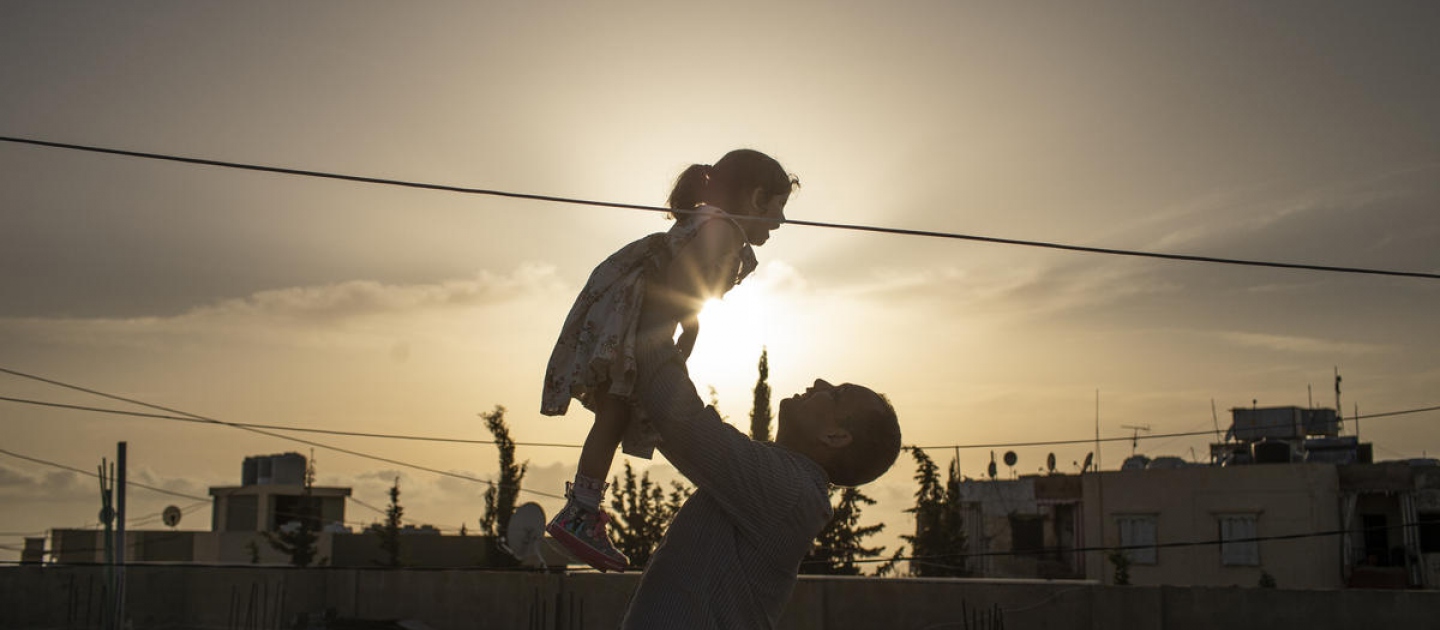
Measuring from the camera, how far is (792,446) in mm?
2918

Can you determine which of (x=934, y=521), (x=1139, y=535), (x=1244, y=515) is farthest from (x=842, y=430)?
(x=1139, y=535)

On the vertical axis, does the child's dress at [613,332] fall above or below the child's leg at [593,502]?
above

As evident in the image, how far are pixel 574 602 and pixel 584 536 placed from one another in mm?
12652

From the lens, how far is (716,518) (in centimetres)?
273

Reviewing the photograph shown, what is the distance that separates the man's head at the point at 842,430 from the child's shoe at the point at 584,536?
487 millimetres

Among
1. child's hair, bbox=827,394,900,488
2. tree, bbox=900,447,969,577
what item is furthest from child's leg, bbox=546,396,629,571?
tree, bbox=900,447,969,577

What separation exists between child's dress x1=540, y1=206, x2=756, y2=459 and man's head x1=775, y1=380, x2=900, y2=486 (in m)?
0.33

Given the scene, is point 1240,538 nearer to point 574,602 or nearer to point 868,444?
point 574,602

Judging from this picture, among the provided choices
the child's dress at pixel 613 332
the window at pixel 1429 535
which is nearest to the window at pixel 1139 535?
the window at pixel 1429 535

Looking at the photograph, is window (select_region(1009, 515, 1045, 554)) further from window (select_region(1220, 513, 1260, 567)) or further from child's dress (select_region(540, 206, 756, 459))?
child's dress (select_region(540, 206, 756, 459))

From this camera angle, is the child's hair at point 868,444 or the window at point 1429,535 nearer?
the child's hair at point 868,444

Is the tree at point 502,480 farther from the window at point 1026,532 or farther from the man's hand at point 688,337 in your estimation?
the man's hand at point 688,337

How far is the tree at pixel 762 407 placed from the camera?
29.2 metres

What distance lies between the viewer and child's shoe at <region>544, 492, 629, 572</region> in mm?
2951
